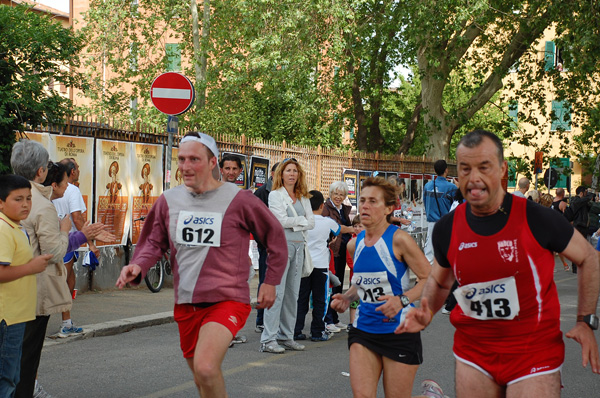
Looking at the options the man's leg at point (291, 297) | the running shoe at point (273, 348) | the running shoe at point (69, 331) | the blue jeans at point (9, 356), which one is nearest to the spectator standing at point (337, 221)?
the man's leg at point (291, 297)

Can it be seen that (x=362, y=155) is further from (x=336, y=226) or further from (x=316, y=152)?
(x=336, y=226)

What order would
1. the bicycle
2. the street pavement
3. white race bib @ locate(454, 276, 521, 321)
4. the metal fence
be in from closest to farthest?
white race bib @ locate(454, 276, 521, 321)
the street pavement
the metal fence
the bicycle

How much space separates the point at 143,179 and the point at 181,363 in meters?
6.82

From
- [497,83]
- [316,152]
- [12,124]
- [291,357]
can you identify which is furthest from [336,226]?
[497,83]

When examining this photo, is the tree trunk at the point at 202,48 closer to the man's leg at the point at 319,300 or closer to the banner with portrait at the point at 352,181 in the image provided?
the banner with portrait at the point at 352,181

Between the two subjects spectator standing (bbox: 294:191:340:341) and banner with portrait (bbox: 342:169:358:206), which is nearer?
spectator standing (bbox: 294:191:340:341)

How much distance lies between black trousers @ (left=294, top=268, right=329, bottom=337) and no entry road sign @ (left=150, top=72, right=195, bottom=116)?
3.75 meters

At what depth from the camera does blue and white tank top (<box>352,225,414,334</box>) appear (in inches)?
209

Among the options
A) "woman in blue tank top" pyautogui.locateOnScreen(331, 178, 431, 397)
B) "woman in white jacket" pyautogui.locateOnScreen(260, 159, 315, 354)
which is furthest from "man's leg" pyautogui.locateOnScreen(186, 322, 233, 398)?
"woman in white jacket" pyautogui.locateOnScreen(260, 159, 315, 354)

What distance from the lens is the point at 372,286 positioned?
17.7 ft

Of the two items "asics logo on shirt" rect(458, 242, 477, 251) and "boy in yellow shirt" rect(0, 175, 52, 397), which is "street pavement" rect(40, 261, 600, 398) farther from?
"asics logo on shirt" rect(458, 242, 477, 251)

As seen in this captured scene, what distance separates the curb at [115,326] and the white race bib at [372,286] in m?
5.01

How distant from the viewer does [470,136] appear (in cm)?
428

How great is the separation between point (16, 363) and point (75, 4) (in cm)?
4207
